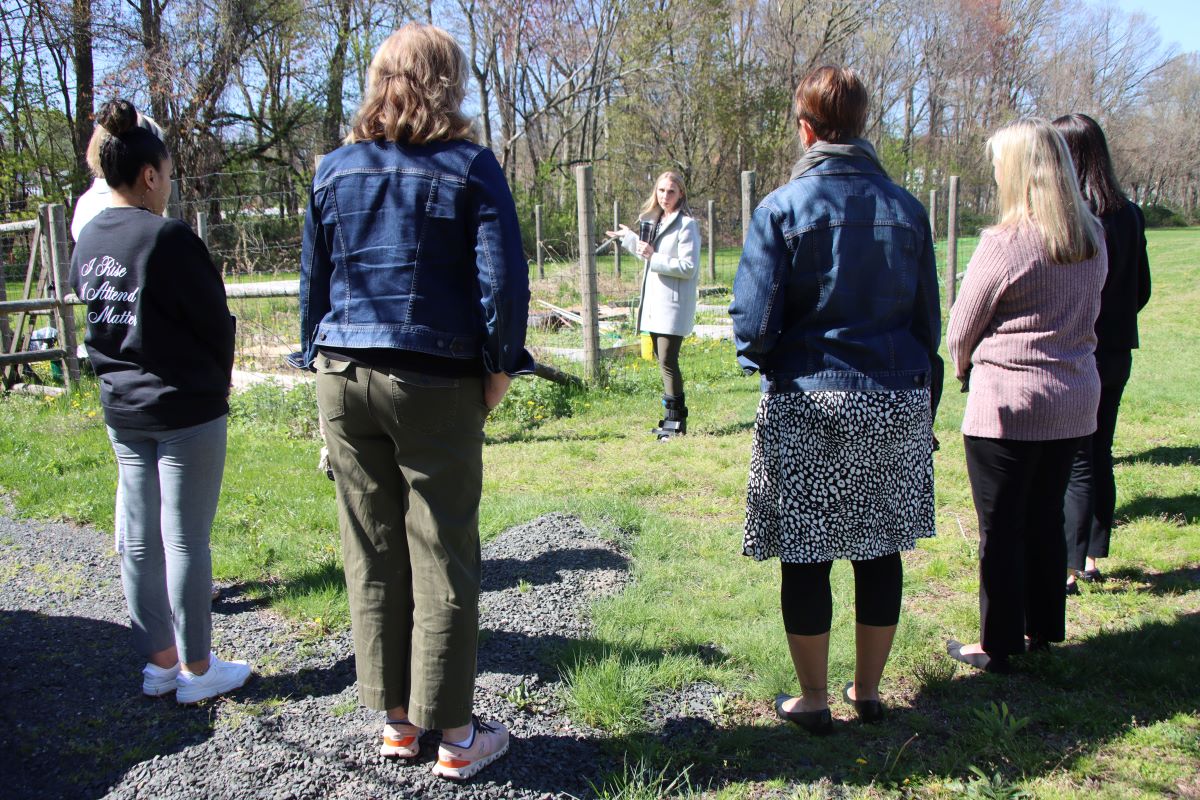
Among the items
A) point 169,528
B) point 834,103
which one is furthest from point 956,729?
point 169,528

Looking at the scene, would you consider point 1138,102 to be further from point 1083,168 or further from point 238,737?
point 238,737

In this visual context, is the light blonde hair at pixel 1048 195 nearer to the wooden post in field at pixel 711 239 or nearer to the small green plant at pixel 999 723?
the small green plant at pixel 999 723

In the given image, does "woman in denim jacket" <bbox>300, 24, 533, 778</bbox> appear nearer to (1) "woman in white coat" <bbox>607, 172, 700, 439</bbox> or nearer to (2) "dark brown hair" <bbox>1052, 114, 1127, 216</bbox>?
(2) "dark brown hair" <bbox>1052, 114, 1127, 216</bbox>

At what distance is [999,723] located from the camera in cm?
284

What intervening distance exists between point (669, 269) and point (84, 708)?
4928 millimetres

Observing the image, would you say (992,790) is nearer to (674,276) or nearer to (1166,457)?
(1166,457)

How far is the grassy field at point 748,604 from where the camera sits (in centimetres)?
269

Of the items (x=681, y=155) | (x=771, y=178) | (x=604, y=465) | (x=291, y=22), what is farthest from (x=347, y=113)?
(x=604, y=465)

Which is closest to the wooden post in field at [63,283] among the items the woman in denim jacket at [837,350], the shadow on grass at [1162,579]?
the woman in denim jacket at [837,350]

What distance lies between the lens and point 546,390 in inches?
320

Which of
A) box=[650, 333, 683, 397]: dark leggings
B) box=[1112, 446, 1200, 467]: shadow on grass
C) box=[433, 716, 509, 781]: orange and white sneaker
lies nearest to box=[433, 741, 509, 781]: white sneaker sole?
box=[433, 716, 509, 781]: orange and white sneaker

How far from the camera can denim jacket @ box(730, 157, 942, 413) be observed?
2.59 meters

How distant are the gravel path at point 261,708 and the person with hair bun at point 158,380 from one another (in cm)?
26

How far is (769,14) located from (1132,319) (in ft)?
119
